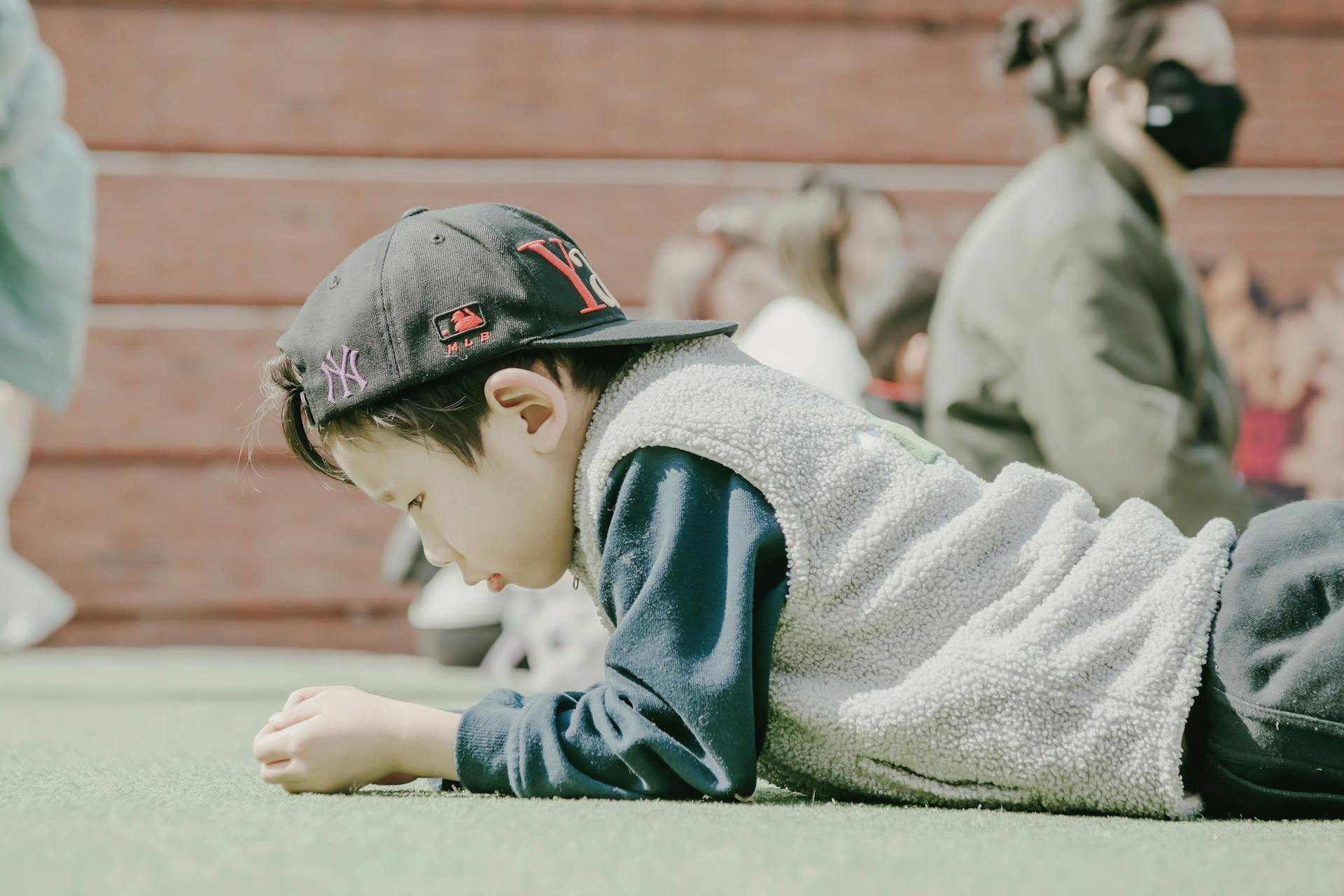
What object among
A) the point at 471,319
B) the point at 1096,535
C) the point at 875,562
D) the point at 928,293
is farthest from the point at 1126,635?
the point at 928,293

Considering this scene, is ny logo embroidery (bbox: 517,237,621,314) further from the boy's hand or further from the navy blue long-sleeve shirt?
the boy's hand

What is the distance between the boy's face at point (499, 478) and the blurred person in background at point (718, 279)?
108 inches

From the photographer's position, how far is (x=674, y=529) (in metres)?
1.43

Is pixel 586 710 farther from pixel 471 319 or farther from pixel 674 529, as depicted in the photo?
pixel 471 319

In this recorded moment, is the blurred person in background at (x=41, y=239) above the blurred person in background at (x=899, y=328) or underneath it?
above

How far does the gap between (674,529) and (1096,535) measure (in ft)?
1.52

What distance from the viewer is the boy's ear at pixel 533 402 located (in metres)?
1.52

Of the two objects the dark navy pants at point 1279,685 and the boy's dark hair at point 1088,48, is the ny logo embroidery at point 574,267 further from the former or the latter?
the boy's dark hair at point 1088,48

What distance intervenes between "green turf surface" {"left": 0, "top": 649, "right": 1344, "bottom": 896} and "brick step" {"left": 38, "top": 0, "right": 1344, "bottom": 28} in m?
4.71

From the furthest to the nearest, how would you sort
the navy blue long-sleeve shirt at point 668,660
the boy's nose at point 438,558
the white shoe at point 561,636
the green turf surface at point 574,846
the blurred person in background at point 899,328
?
the blurred person in background at point 899,328
the white shoe at point 561,636
the boy's nose at point 438,558
the navy blue long-sleeve shirt at point 668,660
the green turf surface at point 574,846

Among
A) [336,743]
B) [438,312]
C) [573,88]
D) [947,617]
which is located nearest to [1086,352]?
[947,617]

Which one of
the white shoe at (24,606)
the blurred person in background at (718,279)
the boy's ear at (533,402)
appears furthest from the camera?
the white shoe at (24,606)

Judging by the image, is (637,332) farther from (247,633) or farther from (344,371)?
(247,633)

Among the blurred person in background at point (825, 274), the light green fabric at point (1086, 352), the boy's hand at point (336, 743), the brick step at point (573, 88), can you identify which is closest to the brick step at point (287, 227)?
the brick step at point (573, 88)
